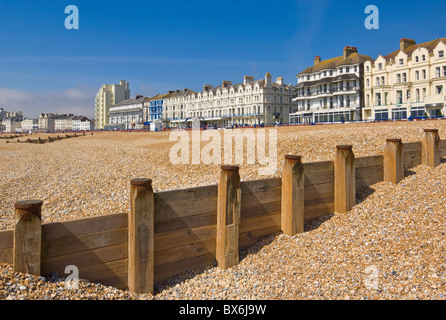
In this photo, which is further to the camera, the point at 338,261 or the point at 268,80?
the point at 268,80

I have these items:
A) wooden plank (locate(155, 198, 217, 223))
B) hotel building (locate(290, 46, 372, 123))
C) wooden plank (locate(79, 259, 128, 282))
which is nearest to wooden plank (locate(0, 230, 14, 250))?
wooden plank (locate(79, 259, 128, 282))

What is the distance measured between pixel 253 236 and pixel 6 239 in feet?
13.8

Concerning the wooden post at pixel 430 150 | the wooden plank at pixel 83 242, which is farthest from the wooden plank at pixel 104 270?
the wooden post at pixel 430 150

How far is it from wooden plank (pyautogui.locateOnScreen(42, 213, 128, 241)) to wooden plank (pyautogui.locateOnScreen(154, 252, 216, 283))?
3.48 feet

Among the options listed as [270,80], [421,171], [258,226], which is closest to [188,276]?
[258,226]

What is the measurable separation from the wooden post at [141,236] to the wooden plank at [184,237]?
26cm

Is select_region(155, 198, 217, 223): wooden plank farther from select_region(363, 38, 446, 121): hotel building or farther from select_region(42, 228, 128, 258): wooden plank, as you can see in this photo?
select_region(363, 38, 446, 121): hotel building

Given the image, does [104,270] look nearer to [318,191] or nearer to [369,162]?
[318,191]

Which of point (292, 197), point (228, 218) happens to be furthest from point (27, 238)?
point (292, 197)

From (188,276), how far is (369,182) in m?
5.33

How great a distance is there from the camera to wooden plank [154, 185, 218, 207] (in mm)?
5535

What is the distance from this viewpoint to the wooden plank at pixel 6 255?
4.56m

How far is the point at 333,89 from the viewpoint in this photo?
61.0 meters

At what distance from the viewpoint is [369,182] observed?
27.6 ft
